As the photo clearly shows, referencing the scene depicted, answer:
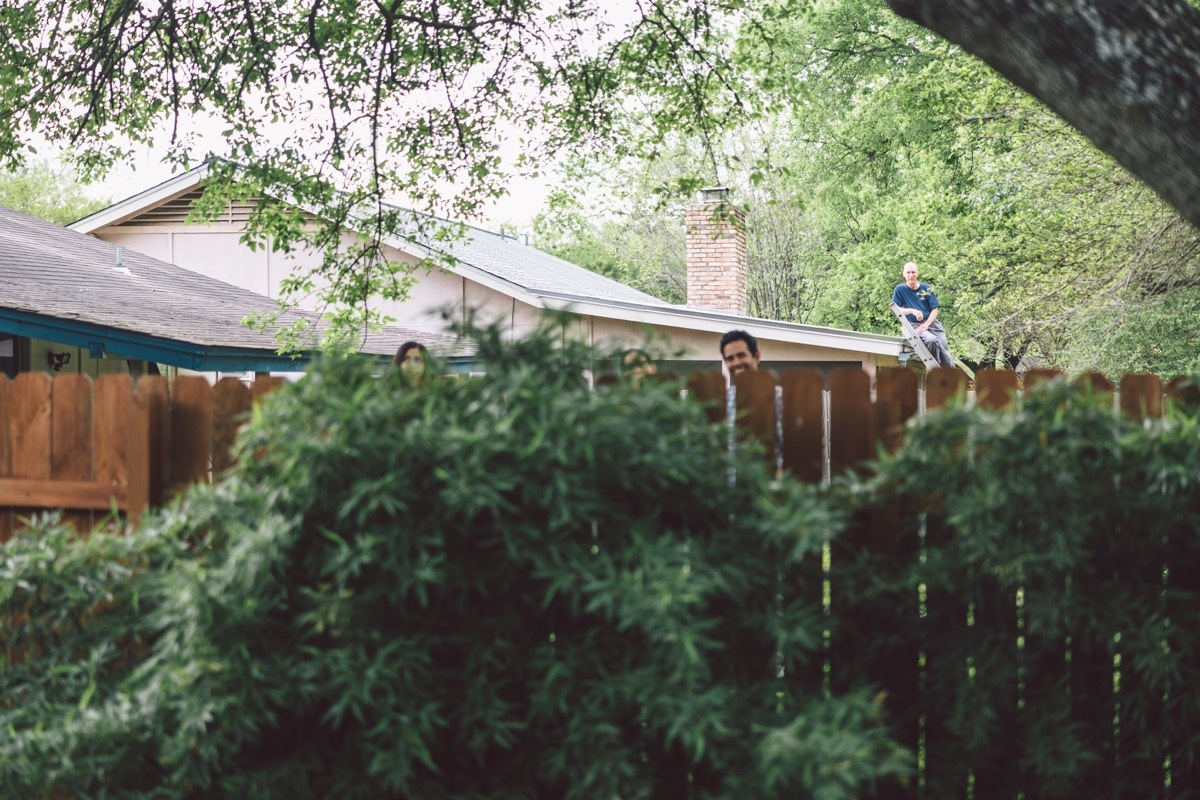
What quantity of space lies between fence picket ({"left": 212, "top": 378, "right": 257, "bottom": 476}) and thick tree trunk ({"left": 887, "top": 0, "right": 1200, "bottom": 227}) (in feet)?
9.90

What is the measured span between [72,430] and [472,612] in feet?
8.73

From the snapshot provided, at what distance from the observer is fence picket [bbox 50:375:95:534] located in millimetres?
4754

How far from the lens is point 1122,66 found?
13.2 ft

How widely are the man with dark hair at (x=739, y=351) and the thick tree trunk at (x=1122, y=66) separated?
5.86ft

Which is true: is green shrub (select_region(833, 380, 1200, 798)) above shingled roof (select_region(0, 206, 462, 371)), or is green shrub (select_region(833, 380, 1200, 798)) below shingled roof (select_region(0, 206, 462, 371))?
below

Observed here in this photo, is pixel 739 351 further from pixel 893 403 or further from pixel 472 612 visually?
pixel 472 612

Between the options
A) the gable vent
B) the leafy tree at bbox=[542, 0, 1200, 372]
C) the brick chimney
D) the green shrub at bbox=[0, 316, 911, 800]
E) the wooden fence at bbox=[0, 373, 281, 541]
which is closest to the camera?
the green shrub at bbox=[0, 316, 911, 800]

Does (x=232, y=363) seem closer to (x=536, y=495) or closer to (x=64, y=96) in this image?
(x=64, y=96)

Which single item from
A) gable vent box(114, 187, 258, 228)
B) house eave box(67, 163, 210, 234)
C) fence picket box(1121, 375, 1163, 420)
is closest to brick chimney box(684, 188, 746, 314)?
gable vent box(114, 187, 258, 228)

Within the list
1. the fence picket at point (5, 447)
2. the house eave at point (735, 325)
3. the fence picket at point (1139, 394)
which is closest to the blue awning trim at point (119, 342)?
the fence picket at point (5, 447)

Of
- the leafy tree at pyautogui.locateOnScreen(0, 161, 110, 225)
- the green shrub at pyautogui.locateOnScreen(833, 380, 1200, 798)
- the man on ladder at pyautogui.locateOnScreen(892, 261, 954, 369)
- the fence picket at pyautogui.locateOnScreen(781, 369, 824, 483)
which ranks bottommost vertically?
the green shrub at pyautogui.locateOnScreen(833, 380, 1200, 798)

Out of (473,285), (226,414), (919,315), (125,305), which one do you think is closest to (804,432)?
(226,414)

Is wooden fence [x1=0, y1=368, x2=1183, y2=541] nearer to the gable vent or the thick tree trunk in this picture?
the thick tree trunk

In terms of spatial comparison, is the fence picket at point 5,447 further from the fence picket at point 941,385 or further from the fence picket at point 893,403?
the fence picket at point 941,385
